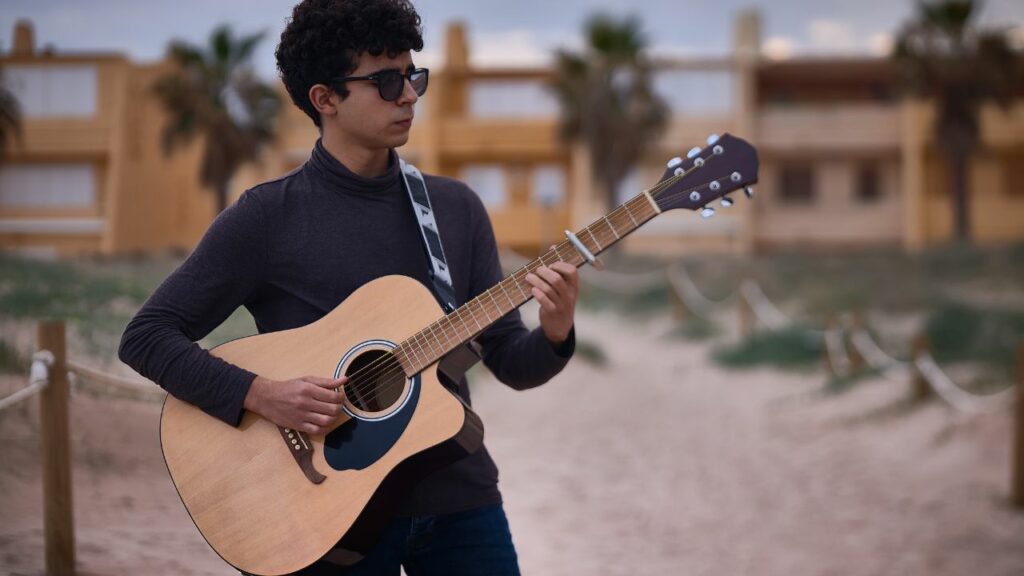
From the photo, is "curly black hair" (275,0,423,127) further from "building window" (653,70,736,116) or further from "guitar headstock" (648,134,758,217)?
"building window" (653,70,736,116)

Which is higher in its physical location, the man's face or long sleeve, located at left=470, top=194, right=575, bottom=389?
the man's face

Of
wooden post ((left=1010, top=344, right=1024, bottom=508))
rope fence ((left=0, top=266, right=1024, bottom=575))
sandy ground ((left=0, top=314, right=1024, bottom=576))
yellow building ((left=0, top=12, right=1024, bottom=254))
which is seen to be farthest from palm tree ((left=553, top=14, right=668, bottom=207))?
wooden post ((left=1010, top=344, right=1024, bottom=508))

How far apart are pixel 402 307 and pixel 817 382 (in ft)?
35.4

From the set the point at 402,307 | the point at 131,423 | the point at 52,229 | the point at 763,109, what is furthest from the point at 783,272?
the point at 402,307

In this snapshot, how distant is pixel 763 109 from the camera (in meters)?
35.3

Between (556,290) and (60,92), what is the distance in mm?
31533

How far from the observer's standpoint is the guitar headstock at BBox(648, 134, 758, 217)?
9.14ft

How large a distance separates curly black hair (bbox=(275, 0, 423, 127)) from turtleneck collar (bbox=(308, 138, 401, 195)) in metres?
0.16

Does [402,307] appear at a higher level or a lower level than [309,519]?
higher

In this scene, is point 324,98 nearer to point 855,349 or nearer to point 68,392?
point 68,392

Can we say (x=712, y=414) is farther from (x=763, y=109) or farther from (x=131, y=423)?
(x=763, y=109)

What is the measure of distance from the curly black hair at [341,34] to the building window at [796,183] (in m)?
34.3

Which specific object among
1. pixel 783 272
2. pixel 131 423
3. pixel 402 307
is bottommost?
pixel 783 272

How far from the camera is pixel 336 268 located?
2889 mm
